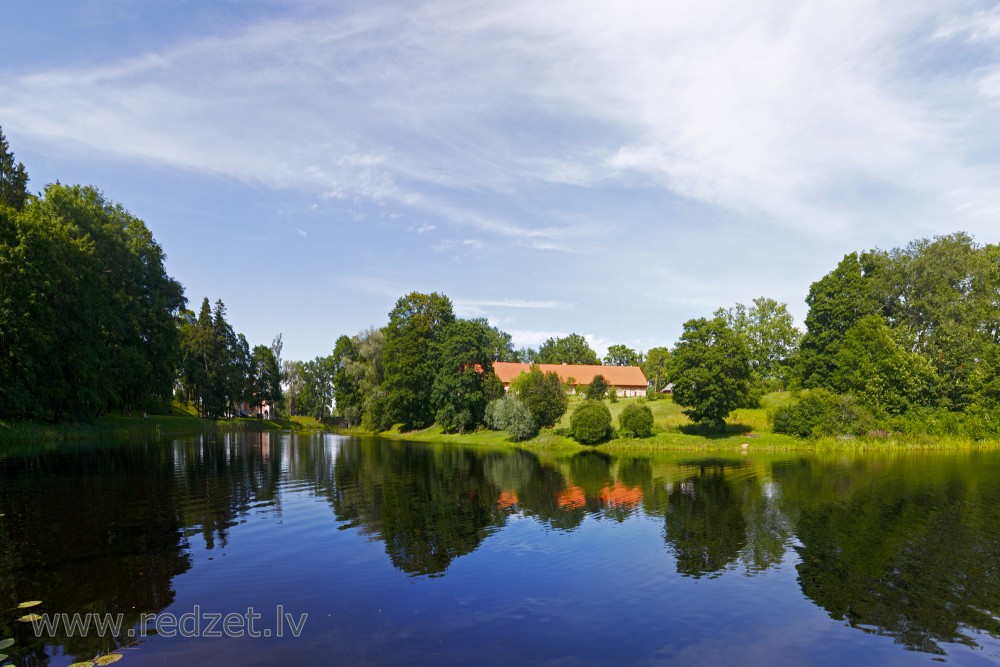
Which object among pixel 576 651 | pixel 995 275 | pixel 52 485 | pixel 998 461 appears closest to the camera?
pixel 576 651

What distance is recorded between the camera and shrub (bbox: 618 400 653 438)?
64312mm

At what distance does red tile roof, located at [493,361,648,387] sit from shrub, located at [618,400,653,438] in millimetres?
60524

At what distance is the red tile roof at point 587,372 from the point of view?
129000mm

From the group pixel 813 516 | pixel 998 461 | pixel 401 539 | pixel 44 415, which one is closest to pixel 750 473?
pixel 813 516

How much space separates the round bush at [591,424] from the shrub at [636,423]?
2045 millimetres

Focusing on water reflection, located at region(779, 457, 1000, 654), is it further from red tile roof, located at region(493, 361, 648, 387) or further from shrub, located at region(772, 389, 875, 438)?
red tile roof, located at region(493, 361, 648, 387)

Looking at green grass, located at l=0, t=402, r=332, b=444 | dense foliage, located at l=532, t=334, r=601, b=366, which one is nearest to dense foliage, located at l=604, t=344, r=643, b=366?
dense foliage, located at l=532, t=334, r=601, b=366

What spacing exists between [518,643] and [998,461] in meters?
49.9

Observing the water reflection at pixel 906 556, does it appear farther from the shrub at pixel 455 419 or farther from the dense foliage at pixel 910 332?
the shrub at pixel 455 419

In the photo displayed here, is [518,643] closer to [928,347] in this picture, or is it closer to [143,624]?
[143,624]

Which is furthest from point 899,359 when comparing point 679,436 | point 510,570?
point 510,570

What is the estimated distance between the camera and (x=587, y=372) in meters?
137

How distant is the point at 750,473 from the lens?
132ft

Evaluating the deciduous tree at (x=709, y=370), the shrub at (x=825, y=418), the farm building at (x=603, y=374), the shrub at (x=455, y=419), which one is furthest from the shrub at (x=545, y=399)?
the farm building at (x=603, y=374)
